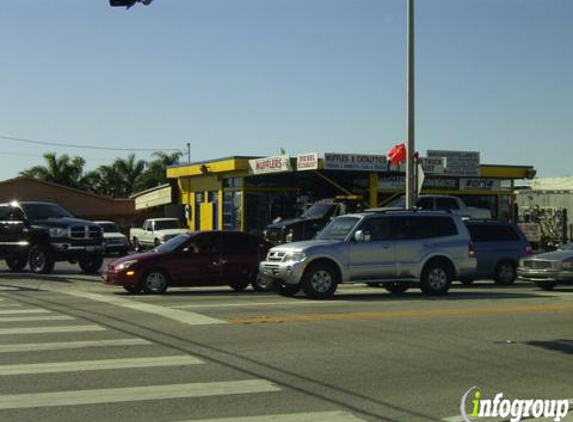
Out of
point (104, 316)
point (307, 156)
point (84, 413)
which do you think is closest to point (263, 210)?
point (307, 156)

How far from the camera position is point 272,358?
31.5ft

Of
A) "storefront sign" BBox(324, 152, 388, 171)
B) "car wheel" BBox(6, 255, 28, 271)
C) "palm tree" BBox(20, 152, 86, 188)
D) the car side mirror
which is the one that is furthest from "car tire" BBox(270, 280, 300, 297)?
"palm tree" BBox(20, 152, 86, 188)

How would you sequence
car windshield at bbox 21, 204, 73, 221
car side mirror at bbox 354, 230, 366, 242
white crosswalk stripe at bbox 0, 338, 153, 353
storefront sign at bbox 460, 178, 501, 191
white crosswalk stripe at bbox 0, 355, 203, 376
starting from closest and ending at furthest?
white crosswalk stripe at bbox 0, 355, 203, 376 < white crosswalk stripe at bbox 0, 338, 153, 353 < car side mirror at bbox 354, 230, 366, 242 < car windshield at bbox 21, 204, 73, 221 < storefront sign at bbox 460, 178, 501, 191

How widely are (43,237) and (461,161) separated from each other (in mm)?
22157

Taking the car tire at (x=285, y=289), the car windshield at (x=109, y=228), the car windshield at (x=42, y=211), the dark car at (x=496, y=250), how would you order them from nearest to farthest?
the car tire at (x=285, y=289) → the dark car at (x=496, y=250) → the car windshield at (x=42, y=211) → the car windshield at (x=109, y=228)

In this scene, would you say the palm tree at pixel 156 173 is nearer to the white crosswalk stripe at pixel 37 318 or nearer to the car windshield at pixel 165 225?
the car windshield at pixel 165 225

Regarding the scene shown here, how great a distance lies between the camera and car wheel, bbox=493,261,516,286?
74.5ft

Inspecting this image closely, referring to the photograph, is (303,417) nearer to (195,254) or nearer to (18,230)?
(195,254)

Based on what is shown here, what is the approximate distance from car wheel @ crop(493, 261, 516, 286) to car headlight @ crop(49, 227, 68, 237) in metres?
13.4

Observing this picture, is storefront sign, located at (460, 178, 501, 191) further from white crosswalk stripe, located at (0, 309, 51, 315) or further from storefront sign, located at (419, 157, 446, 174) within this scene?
white crosswalk stripe, located at (0, 309, 51, 315)

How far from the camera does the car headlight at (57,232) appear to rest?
81.1ft

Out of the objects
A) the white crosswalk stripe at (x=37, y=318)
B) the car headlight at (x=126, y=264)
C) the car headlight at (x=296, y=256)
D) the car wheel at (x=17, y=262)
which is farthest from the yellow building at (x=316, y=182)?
the white crosswalk stripe at (x=37, y=318)

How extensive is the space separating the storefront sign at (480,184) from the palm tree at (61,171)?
112ft

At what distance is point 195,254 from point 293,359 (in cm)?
943
